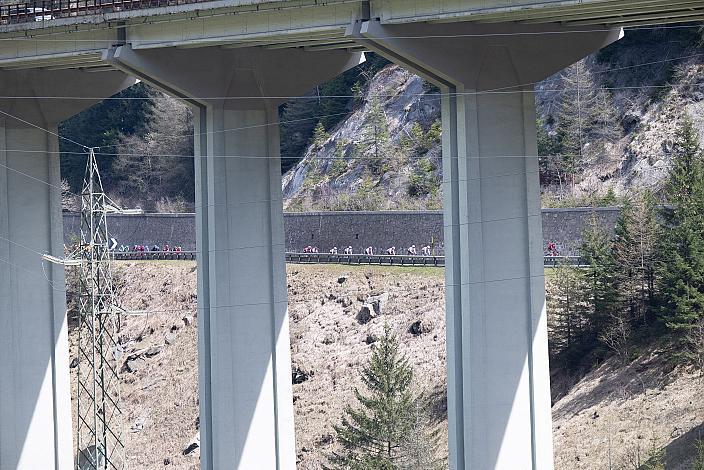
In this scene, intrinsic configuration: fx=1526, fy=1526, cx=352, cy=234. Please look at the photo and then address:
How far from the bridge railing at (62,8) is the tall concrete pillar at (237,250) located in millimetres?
1054

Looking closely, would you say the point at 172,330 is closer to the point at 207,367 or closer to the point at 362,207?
the point at 362,207

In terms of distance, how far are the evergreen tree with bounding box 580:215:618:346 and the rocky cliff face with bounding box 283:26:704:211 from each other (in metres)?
11.3

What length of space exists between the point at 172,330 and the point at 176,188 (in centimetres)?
3333

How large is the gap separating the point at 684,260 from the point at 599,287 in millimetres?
4809

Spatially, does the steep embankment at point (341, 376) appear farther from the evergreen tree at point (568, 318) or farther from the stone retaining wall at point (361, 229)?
the stone retaining wall at point (361, 229)

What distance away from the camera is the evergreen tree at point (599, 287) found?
180ft

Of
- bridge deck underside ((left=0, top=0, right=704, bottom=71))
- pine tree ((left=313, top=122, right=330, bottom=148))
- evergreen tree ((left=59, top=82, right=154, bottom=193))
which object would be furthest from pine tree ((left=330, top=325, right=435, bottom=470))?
evergreen tree ((left=59, top=82, right=154, bottom=193))

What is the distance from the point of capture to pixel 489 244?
100ft

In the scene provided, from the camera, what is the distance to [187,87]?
118 feet

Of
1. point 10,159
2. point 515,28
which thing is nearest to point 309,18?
point 515,28

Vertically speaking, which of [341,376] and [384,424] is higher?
[341,376]

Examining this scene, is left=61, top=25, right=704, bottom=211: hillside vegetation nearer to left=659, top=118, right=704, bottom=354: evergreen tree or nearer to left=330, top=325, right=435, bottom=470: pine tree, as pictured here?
left=659, top=118, right=704, bottom=354: evergreen tree

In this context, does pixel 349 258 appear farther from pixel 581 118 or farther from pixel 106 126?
pixel 106 126

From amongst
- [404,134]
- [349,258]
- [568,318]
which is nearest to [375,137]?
[404,134]
